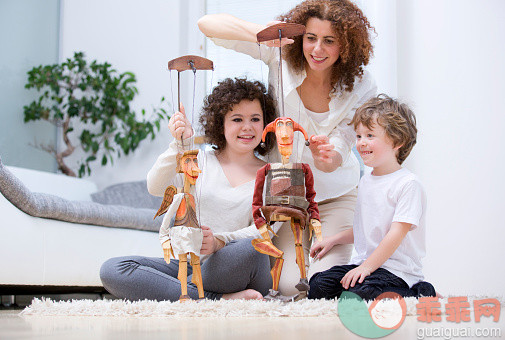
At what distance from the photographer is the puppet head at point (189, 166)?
55.9 inches

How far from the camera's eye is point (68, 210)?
2293 mm

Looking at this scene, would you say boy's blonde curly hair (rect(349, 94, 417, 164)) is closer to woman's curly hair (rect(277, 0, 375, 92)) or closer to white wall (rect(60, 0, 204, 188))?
woman's curly hair (rect(277, 0, 375, 92))

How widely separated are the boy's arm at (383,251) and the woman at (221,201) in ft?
0.98

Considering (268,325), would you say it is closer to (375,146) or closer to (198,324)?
(198,324)

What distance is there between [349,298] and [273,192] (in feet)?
1.10

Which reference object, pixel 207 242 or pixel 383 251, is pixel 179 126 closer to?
pixel 207 242

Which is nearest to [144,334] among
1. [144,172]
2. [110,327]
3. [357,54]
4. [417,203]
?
[110,327]

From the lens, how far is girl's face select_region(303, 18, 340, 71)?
5.28ft

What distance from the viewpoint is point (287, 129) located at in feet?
4.48

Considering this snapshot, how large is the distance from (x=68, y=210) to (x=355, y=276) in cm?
134

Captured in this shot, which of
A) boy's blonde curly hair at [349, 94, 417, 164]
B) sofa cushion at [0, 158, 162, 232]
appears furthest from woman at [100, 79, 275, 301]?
sofa cushion at [0, 158, 162, 232]

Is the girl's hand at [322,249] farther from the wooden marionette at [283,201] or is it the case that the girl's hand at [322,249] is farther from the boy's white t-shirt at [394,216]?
the wooden marionette at [283,201]

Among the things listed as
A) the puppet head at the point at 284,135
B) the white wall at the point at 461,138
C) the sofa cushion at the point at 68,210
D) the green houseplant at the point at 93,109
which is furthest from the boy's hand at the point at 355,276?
the green houseplant at the point at 93,109

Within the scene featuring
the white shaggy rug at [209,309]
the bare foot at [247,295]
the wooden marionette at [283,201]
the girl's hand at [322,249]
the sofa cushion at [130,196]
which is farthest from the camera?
the sofa cushion at [130,196]
